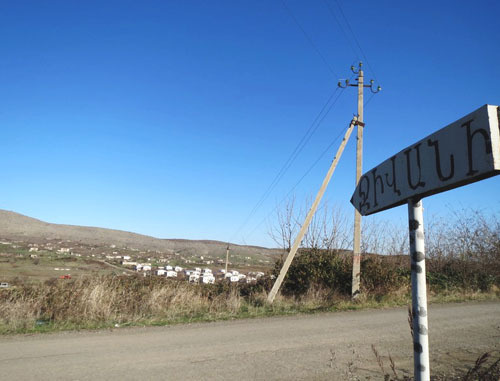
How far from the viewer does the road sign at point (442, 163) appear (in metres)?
1.68

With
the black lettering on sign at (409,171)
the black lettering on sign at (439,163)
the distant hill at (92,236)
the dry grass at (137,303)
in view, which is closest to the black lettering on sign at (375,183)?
the black lettering on sign at (409,171)

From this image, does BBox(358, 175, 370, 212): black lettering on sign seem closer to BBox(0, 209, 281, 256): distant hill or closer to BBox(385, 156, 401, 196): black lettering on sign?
BBox(385, 156, 401, 196): black lettering on sign

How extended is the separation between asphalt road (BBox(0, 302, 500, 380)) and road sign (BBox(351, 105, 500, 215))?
3.05m

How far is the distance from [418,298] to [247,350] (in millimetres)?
4284

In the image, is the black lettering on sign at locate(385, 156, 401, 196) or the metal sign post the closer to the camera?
the metal sign post

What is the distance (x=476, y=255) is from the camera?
16.2 metres

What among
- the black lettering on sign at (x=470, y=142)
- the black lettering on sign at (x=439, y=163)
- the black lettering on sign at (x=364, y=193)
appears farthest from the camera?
the black lettering on sign at (x=364, y=193)

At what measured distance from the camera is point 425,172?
7.06ft

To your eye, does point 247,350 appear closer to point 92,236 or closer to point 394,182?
point 394,182

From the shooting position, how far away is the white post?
2107mm

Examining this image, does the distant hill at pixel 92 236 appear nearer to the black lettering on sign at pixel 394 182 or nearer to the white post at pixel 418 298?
the black lettering on sign at pixel 394 182

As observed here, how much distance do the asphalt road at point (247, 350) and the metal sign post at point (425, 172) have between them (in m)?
2.81

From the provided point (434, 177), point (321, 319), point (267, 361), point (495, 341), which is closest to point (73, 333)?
point (267, 361)

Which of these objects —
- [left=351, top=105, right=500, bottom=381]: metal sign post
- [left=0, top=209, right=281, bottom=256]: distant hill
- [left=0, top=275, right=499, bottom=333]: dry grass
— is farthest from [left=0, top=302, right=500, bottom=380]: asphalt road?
[left=0, top=209, right=281, bottom=256]: distant hill
